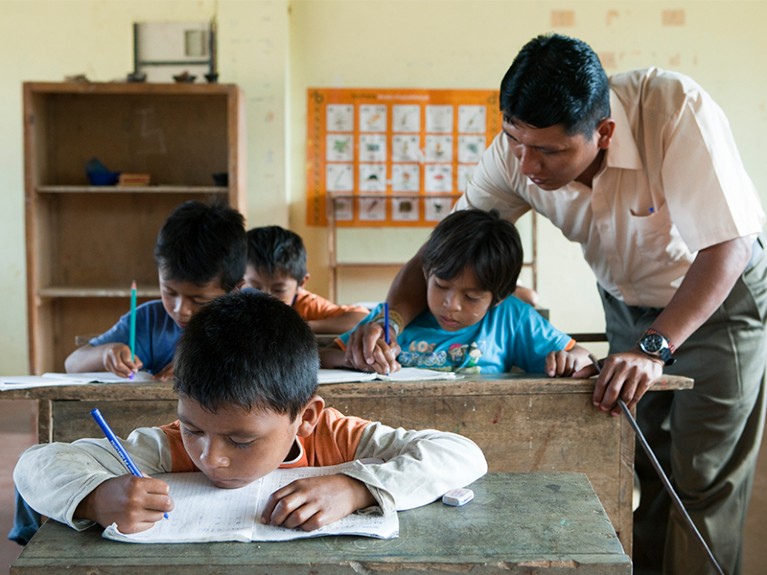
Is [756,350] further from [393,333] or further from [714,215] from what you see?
[393,333]

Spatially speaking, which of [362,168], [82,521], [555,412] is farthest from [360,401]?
[362,168]

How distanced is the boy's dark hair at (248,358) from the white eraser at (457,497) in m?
0.23

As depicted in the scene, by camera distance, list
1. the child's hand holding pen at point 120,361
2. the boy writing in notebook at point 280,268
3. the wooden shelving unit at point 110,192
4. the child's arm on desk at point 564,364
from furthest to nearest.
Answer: the wooden shelving unit at point 110,192 → the boy writing in notebook at point 280,268 → the child's hand holding pen at point 120,361 → the child's arm on desk at point 564,364

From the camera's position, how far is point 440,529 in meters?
0.99

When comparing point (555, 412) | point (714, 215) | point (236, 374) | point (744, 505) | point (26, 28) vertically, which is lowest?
point (744, 505)

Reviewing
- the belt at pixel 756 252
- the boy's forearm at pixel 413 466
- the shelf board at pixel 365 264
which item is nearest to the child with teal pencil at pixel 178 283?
the boy's forearm at pixel 413 466

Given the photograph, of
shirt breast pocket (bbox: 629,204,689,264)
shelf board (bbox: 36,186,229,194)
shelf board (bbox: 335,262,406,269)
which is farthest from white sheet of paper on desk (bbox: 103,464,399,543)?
shelf board (bbox: 335,262,406,269)

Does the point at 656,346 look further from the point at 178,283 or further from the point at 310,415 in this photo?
the point at 178,283

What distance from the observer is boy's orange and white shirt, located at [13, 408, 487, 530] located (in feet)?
3.32

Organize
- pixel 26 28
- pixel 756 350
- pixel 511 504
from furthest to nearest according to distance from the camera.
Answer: pixel 26 28 → pixel 756 350 → pixel 511 504

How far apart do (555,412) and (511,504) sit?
0.56 metres

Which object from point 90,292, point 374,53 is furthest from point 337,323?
point 374,53

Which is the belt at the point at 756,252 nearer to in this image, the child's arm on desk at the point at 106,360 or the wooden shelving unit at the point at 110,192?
the child's arm on desk at the point at 106,360

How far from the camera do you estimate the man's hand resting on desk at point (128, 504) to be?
0.94m
